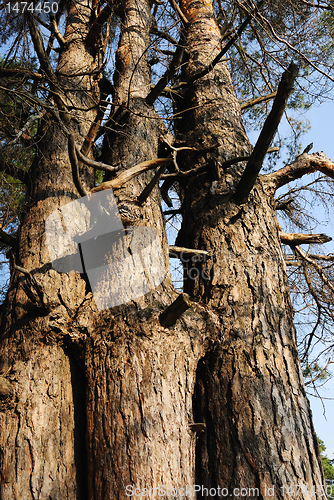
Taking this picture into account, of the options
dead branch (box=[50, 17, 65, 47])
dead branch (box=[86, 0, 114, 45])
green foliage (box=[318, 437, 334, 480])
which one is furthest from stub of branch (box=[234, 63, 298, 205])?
green foliage (box=[318, 437, 334, 480])

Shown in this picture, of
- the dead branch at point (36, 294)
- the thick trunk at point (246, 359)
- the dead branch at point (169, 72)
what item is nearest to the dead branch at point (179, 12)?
the dead branch at point (169, 72)

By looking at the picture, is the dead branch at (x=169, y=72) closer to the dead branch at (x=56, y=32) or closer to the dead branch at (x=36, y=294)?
the dead branch at (x=56, y=32)

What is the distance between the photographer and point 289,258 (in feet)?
13.8

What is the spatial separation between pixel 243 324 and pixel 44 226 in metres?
1.40

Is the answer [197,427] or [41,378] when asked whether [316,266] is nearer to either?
[197,427]

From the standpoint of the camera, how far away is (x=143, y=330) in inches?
77.6

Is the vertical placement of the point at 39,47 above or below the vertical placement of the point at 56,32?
below

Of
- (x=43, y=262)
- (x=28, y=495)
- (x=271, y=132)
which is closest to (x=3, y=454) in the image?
(x=28, y=495)

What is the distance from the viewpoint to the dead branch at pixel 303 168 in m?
2.93

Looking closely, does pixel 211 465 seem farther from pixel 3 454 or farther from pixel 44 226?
pixel 44 226

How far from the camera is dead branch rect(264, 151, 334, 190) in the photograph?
293 centimetres

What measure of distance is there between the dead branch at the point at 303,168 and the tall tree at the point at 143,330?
0.04 ft

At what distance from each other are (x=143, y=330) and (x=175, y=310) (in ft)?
0.70

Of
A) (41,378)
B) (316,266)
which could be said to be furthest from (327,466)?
(41,378)
